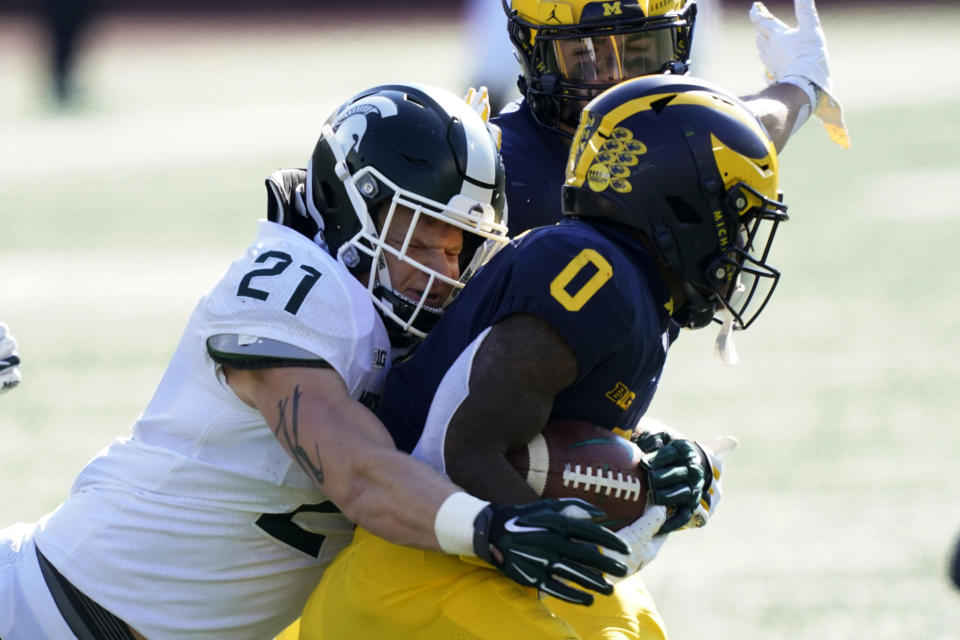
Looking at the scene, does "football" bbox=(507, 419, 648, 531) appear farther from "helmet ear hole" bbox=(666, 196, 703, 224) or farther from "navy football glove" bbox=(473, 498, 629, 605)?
"helmet ear hole" bbox=(666, 196, 703, 224)

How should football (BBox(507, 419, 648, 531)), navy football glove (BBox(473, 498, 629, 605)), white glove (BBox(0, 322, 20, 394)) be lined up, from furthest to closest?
white glove (BBox(0, 322, 20, 394))
football (BBox(507, 419, 648, 531))
navy football glove (BBox(473, 498, 629, 605))

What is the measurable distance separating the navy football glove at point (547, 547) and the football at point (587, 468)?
10.5 inches

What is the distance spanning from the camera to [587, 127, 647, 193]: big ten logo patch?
302cm

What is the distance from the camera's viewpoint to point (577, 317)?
8.77 feet

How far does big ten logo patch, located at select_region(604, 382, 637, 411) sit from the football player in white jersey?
0.39 m

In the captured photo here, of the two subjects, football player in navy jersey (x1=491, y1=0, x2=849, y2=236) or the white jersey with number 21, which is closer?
the white jersey with number 21

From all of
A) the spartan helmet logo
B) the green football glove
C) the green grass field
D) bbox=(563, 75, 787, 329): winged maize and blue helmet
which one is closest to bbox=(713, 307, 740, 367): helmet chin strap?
bbox=(563, 75, 787, 329): winged maize and blue helmet

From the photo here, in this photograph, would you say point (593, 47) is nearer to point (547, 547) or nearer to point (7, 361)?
point (7, 361)

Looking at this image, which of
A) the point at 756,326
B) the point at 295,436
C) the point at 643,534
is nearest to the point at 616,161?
the point at 643,534

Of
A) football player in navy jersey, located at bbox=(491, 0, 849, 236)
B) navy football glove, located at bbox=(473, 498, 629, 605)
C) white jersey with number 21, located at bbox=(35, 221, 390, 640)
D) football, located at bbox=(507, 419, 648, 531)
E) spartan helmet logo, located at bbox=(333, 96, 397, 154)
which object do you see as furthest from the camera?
football player in navy jersey, located at bbox=(491, 0, 849, 236)

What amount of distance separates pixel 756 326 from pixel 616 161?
611 cm

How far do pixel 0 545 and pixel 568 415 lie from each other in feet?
4.91

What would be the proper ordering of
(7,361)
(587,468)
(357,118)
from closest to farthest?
(587,468) < (357,118) < (7,361)

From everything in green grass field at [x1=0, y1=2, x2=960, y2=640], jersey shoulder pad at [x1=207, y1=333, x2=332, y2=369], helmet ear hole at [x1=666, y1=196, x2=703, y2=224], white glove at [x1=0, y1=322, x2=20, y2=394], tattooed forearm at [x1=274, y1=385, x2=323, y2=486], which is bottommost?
green grass field at [x1=0, y1=2, x2=960, y2=640]
